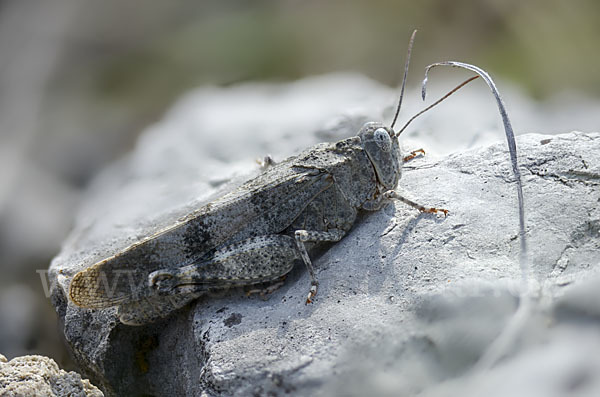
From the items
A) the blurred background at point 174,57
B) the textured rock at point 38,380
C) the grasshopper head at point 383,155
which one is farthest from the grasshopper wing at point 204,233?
the blurred background at point 174,57

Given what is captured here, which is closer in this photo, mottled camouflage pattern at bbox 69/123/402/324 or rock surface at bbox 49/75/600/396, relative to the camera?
rock surface at bbox 49/75/600/396

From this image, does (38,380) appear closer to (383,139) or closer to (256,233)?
(256,233)

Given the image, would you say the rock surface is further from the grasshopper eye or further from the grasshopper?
the grasshopper eye

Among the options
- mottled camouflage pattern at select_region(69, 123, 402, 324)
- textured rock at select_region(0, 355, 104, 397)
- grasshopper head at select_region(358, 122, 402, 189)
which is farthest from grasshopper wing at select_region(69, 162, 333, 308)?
textured rock at select_region(0, 355, 104, 397)

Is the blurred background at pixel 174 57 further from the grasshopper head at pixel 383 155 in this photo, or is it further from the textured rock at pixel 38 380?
the grasshopper head at pixel 383 155

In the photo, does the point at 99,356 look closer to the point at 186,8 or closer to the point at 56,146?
the point at 56,146

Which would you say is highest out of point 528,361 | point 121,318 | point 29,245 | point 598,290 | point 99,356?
point 598,290

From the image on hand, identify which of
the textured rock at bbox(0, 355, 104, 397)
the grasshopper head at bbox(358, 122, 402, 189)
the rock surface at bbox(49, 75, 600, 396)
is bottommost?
the textured rock at bbox(0, 355, 104, 397)

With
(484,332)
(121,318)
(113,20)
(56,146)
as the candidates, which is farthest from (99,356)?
(113,20)
